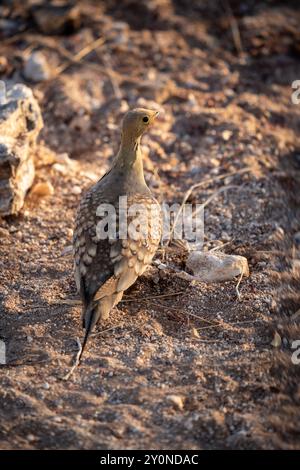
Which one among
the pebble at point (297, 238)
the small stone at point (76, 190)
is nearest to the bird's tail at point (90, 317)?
the small stone at point (76, 190)

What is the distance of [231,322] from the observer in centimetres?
420

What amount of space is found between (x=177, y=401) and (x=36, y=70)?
4.00 metres

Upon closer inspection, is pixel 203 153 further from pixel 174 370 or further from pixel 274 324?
pixel 174 370

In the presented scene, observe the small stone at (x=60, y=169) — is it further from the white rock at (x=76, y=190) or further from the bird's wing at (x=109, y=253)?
the bird's wing at (x=109, y=253)

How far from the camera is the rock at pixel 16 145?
4.91m

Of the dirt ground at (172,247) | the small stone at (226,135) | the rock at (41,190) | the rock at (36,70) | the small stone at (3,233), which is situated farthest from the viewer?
the rock at (36,70)

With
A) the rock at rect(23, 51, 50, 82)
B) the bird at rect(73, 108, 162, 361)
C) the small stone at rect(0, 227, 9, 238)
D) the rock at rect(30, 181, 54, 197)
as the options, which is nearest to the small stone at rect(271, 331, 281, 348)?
the bird at rect(73, 108, 162, 361)

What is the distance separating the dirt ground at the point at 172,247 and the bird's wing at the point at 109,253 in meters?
0.33

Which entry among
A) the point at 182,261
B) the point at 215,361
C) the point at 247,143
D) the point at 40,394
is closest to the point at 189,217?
the point at 182,261

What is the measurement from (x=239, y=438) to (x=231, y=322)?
3.10 ft

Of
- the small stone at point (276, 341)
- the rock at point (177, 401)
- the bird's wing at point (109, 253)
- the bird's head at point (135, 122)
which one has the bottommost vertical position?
the small stone at point (276, 341)

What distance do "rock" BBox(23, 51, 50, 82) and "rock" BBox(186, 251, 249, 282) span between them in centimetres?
285

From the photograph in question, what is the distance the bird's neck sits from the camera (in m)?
4.45
